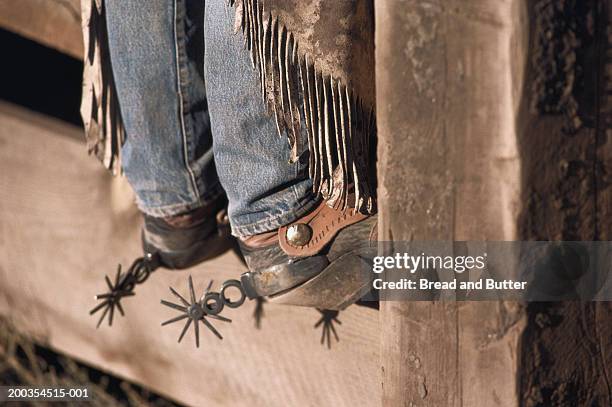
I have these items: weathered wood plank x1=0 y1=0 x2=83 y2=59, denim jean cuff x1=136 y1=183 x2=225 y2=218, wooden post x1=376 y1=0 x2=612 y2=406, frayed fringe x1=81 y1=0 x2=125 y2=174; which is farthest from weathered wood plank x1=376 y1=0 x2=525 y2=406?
weathered wood plank x1=0 y1=0 x2=83 y2=59

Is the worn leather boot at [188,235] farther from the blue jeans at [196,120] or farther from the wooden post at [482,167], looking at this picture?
the wooden post at [482,167]

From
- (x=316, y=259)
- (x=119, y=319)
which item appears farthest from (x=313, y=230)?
(x=119, y=319)

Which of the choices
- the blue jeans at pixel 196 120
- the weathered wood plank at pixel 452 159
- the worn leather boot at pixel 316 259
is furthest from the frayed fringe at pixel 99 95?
the weathered wood plank at pixel 452 159

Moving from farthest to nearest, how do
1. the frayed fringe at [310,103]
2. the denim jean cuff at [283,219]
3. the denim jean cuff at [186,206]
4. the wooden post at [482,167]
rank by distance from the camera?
the denim jean cuff at [186,206] < the denim jean cuff at [283,219] < the frayed fringe at [310,103] < the wooden post at [482,167]

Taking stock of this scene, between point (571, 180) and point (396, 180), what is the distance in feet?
0.53

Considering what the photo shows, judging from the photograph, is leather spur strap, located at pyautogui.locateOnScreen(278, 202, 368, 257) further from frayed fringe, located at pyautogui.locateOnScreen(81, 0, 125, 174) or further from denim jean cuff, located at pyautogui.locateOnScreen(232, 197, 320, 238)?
frayed fringe, located at pyautogui.locateOnScreen(81, 0, 125, 174)

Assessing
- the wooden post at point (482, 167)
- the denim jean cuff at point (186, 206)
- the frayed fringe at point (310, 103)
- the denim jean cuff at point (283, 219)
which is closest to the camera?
the wooden post at point (482, 167)

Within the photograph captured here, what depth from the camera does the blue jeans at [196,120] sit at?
90 cm

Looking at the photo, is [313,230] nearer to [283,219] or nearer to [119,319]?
[283,219]

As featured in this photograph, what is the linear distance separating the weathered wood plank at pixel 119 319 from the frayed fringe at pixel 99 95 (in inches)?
12.1

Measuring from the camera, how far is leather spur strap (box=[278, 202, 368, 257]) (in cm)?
95

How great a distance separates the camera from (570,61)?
2.20ft

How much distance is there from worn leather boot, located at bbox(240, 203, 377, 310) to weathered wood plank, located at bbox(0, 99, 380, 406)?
221 millimetres

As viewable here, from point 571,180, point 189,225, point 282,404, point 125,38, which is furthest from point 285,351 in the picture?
point 571,180
